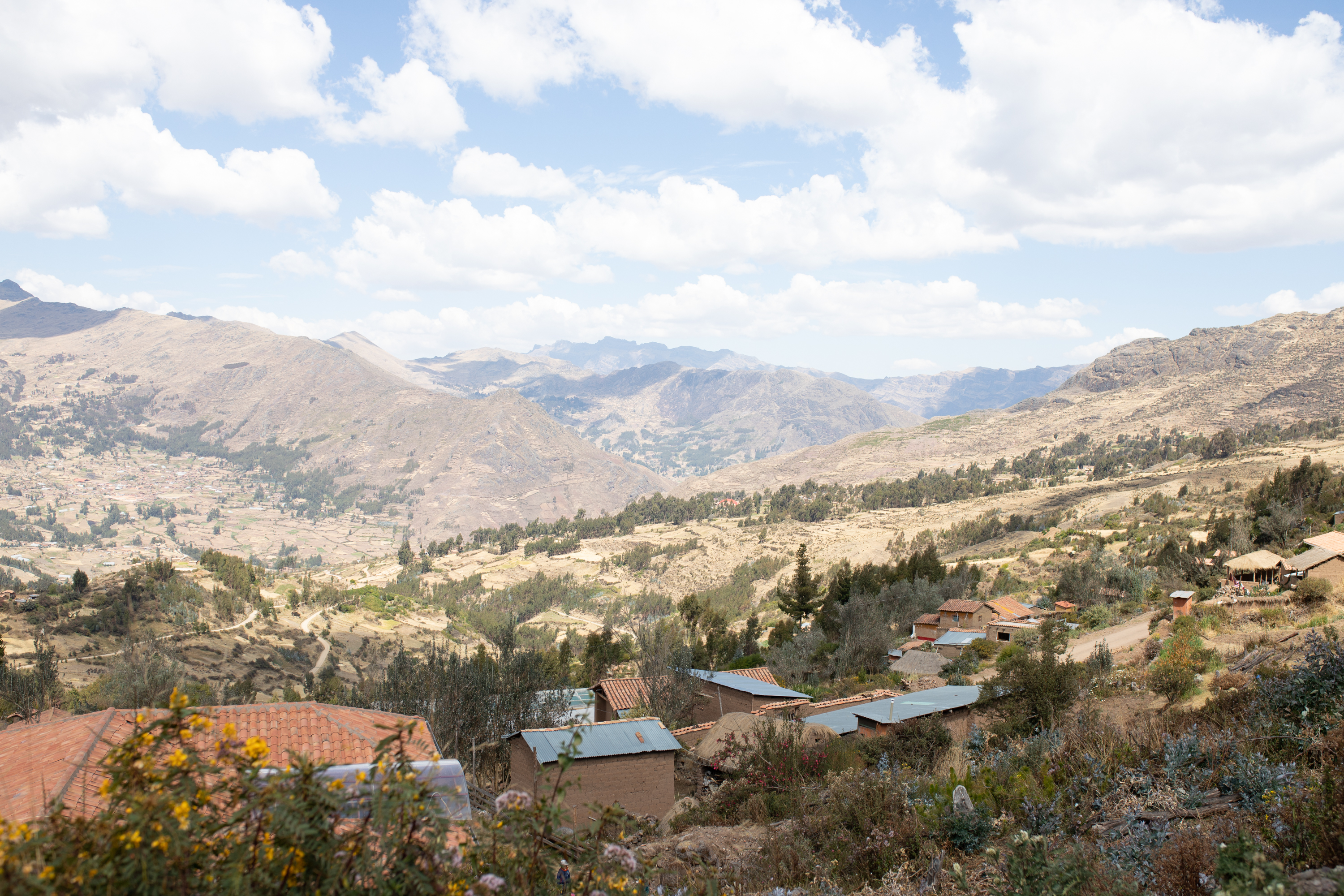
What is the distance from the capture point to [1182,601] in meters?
31.0

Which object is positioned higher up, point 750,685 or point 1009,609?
point 750,685

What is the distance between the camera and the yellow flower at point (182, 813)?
2.84m

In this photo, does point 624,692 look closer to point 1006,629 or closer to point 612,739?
point 612,739

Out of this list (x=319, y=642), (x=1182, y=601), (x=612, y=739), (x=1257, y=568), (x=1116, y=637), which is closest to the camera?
(x=612, y=739)

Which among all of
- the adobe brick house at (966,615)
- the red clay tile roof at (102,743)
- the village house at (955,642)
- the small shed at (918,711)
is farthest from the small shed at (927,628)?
the red clay tile roof at (102,743)

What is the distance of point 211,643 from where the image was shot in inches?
2451

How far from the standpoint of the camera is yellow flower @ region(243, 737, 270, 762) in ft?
10.4

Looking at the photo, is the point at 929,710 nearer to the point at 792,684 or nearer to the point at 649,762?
the point at 649,762

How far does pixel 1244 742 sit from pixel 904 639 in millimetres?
42181

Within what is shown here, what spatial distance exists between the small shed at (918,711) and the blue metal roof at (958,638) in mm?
20858

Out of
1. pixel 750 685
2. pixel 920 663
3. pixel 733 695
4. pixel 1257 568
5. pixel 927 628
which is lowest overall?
pixel 927 628

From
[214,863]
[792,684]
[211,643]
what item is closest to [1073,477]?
[792,684]

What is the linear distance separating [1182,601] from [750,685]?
18779 millimetres

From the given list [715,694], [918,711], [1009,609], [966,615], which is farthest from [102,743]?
[1009,609]
